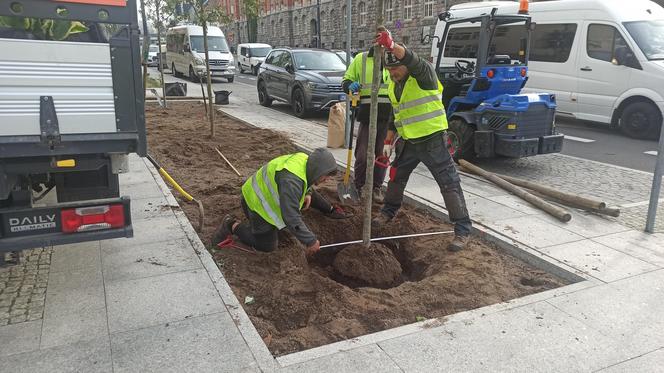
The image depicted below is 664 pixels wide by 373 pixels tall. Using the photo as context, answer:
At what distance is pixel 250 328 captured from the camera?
304 centimetres

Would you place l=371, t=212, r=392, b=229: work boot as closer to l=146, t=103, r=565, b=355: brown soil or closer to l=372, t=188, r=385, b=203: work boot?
l=146, t=103, r=565, b=355: brown soil

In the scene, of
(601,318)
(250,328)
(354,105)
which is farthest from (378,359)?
(354,105)

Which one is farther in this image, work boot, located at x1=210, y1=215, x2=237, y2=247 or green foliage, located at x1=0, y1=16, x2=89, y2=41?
work boot, located at x1=210, y1=215, x2=237, y2=247

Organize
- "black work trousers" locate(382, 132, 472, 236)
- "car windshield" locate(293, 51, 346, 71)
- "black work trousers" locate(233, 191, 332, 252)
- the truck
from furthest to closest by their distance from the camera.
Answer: "car windshield" locate(293, 51, 346, 71) < "black work trousers" locate(382, 132, 472, 236) < "black work trousers" locate(233, 191, 332, 252) < the truck

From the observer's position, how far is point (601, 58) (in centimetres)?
1126

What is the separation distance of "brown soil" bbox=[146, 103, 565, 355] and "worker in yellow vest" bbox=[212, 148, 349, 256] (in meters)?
0.17

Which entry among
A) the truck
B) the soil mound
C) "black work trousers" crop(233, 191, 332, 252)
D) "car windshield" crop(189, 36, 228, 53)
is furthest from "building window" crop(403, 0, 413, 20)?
the truck

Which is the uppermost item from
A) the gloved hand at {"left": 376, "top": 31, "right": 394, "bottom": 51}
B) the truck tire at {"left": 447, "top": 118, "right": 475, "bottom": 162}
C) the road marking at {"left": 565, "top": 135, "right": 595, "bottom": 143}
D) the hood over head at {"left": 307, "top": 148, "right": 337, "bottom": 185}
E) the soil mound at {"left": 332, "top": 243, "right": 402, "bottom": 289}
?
the gloved hand at {"left": 376, "top": 31, "right": 394, "bottom": 51}

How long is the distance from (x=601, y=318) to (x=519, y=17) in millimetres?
5699

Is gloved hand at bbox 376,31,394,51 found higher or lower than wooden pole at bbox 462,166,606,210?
higher

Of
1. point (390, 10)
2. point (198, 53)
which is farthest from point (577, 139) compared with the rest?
point (390, 10)

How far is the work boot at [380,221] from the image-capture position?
502 cm

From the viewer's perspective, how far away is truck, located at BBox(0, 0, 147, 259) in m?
2.80

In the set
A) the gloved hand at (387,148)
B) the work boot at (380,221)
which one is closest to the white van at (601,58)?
the gloved hand at (387,148)
